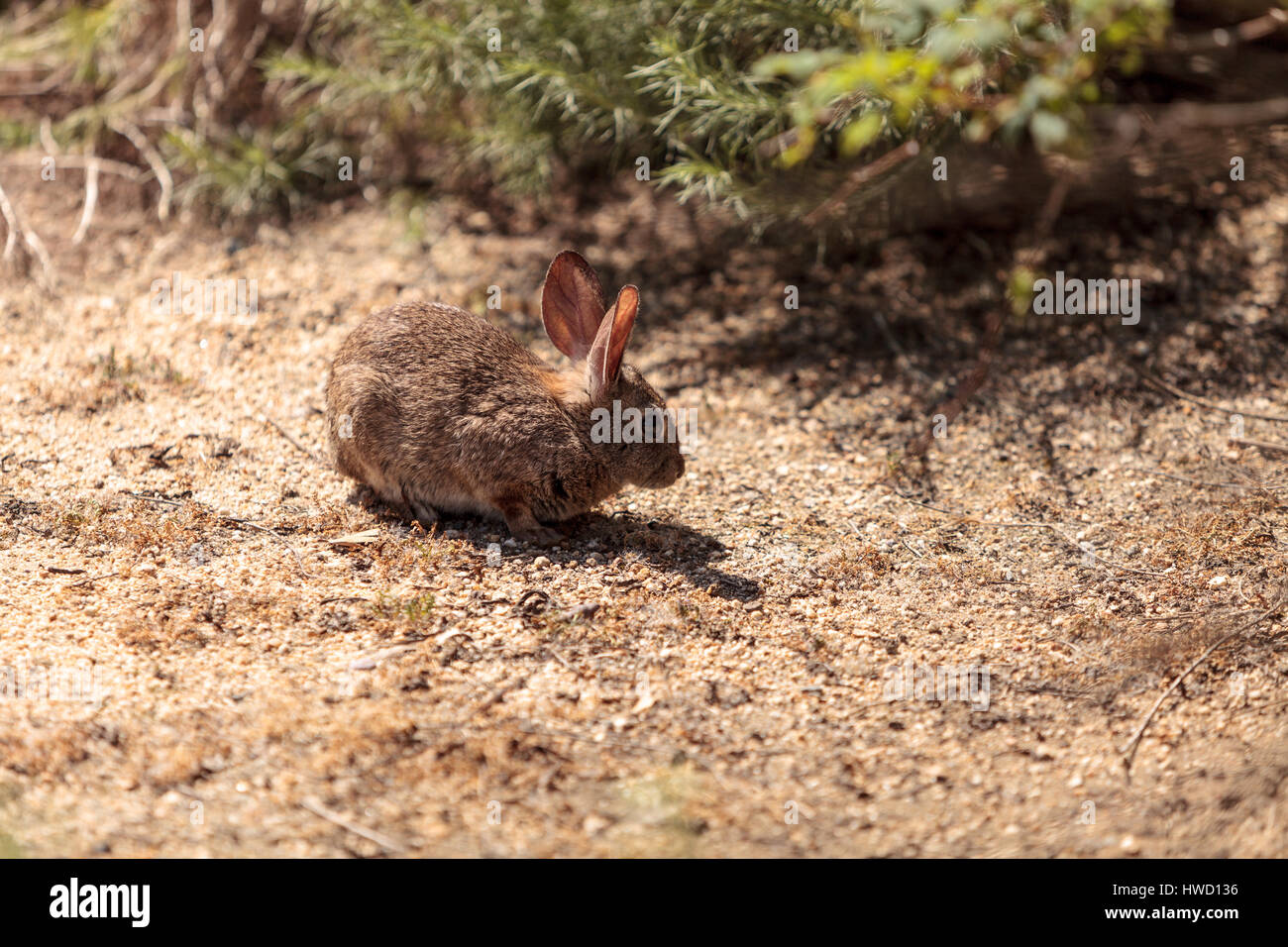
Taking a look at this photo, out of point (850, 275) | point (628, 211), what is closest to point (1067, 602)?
point (850, 275)

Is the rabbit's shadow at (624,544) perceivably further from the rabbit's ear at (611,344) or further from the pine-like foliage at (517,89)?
the pine-like foliage at (517,89)

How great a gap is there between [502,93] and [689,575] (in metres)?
3.98

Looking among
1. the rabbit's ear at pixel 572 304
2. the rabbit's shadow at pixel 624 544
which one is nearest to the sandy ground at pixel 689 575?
the rabbit's shadow at pixel 624 544

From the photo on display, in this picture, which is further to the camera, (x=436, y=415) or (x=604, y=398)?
(x=604, y=398)

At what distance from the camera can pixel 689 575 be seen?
5.16 meters

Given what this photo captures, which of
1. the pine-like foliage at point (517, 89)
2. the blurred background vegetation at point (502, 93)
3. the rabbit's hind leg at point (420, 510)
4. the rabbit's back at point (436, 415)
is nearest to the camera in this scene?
the rabbit's back at point (436, 415)

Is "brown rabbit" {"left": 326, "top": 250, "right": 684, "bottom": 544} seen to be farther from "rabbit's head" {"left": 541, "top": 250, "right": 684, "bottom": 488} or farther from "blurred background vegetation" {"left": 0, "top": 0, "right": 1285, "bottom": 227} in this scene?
"blurred background vegetation" {"left": 0, "top": 0, "right": 1285, "bottom": 227}

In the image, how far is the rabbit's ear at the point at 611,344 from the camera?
510 cm

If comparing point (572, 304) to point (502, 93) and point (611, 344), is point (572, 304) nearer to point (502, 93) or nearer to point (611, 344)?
point (611, 344)

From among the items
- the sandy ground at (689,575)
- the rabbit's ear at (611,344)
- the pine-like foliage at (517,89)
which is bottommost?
the sandy ground at (689,575)

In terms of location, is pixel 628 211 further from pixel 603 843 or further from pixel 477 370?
pixel 603 843

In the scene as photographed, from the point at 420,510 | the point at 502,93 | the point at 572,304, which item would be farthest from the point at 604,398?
the point at 502,93

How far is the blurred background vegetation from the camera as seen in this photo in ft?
20.4

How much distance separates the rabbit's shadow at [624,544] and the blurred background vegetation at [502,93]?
191 centimetres
